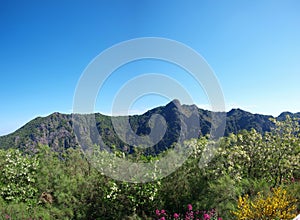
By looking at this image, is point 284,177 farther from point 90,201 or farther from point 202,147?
point 90,201

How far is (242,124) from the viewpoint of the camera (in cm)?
9750

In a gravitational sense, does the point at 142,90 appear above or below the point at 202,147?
above

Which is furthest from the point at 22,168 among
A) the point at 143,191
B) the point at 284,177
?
the point at 284,177

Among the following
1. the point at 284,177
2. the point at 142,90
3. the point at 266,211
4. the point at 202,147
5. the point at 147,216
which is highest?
the point at 142,90

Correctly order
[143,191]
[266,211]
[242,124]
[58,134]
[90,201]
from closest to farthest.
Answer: [266,211], [143,191], [90,201], [58,134], [242,124]

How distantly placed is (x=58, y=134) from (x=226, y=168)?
261ft

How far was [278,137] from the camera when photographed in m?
8.34

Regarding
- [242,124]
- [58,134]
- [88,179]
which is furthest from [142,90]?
[242,124]

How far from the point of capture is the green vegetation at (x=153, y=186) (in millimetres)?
5914

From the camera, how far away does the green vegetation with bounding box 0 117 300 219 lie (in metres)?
5.91

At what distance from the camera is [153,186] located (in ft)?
21.3

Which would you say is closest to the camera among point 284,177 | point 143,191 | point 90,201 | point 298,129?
point 143,191

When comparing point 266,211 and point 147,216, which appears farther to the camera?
point 147,216

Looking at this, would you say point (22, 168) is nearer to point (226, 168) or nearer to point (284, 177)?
point (226, 168)
